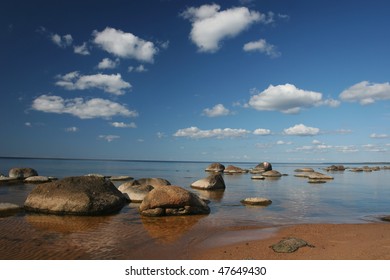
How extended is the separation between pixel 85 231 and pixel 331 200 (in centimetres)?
2006

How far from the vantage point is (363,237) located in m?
12.6

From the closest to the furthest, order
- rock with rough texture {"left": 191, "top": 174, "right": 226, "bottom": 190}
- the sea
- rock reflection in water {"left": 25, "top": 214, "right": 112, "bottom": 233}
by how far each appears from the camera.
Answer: the sea, rock reflection in water {"left": 25, "top": 214, "right": 112, "bottom": 233}, rock with rough texture {"left": 191, "top": 174, "right": 226, "bottom": 190}

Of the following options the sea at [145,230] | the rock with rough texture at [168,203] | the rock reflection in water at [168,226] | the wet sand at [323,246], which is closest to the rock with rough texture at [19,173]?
the sea at [145,230]

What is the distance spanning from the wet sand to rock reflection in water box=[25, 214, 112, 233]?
6579mm

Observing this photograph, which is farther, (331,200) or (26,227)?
(331,200)

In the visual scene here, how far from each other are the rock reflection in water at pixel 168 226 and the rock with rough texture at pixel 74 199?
2923mm

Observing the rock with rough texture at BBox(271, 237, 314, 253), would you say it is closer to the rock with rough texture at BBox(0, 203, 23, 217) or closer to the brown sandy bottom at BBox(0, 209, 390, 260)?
the brown sandy bottom at BBox(0, 209, 390, 260)

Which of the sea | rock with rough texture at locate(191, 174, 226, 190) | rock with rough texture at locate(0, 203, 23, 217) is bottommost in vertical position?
the sea

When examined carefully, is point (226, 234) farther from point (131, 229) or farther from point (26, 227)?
point (26, 227)

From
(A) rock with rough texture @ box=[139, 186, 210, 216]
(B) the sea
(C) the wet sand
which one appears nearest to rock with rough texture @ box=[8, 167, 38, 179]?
(B) the sea

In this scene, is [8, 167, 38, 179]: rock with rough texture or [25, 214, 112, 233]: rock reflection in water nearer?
[25, 214, 112, 233]: rock reflection in water

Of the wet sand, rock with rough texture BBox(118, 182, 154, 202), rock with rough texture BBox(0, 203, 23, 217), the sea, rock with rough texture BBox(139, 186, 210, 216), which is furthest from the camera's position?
rock with rough texture BBox(118, 182, 154, 202)

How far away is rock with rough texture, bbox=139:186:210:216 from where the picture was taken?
17.9 m
